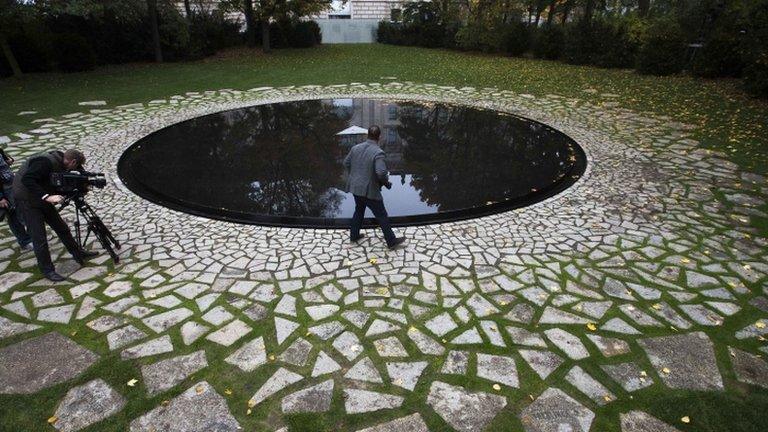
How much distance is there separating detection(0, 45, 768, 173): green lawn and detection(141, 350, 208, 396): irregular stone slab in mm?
10935

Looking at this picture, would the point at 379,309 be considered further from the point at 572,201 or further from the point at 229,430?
the point at 572,201

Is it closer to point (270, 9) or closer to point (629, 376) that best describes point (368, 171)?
point (629, 376)

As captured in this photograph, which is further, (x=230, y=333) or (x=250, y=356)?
(x=230, y=333)

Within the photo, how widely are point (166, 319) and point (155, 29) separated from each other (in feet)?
76.4

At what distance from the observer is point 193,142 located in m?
11.4

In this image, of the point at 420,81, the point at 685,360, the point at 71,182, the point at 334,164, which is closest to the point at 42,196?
the point at 71,182

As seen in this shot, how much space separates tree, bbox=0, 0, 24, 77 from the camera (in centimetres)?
1571

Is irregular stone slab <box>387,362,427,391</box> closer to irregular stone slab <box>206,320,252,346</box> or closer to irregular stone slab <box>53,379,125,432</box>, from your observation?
irregular stone slab <box>206,320,252,346</box>

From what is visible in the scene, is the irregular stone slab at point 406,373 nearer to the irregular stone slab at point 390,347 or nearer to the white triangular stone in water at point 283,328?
the irregular stone slab at point 390,347

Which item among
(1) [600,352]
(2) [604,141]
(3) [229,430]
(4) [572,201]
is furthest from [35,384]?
(2) [604,141]

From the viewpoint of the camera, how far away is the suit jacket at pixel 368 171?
6023 millimetres

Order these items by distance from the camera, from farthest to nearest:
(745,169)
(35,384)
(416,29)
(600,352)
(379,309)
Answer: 1. (416,29)
2. (745,169)
3. (379,309)
4. (600,352)
5. (35,384)

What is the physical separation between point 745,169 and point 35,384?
1223 cm

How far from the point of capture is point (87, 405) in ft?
13.2
